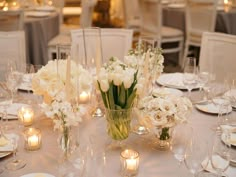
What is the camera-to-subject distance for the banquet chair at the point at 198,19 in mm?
4156

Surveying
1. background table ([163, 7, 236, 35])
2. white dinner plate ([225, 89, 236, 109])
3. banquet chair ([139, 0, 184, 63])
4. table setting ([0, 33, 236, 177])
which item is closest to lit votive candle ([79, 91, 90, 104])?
table setting ([0, 33, 236, 177])

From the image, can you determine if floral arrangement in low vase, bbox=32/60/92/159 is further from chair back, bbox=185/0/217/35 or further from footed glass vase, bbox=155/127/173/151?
chair back, bbox=185/0/217/35

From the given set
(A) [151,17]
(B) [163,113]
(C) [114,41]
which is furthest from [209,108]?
(A) [151,17]

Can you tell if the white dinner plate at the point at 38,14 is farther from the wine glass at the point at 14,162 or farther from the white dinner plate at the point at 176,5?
the wine glass at the point at 14,162

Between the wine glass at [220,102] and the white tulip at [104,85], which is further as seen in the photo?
the wine glass at [220,102]

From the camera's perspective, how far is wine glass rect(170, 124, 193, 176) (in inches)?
47.3

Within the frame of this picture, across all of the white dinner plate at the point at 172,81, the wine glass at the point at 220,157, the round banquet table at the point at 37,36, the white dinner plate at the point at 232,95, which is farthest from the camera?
the round banquet table at the point at 37,36

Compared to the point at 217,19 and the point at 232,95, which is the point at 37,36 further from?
the point at 232,95

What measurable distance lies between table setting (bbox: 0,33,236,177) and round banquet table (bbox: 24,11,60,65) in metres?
2.25

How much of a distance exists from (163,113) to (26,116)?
0.56 metres

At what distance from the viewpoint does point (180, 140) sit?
53.6 inches

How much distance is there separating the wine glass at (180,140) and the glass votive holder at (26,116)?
1.86ft

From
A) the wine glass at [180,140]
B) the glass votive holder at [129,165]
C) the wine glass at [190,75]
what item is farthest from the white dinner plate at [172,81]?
the glass votive holder at [129,165]

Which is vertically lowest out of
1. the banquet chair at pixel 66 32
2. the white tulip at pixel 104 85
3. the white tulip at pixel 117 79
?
the banquet chair at pixel 66 32
